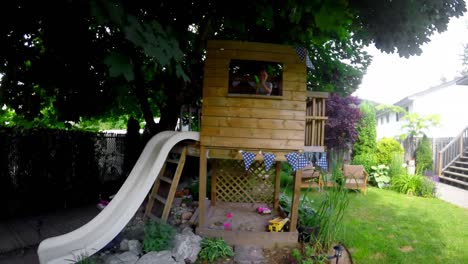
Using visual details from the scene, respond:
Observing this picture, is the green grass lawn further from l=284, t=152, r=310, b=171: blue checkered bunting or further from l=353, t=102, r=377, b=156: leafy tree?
l=353, t=102, r=377, b=156: leafy tree

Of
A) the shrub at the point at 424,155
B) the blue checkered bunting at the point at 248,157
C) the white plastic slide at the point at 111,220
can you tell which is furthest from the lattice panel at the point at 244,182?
the shrub at the point at 424,155

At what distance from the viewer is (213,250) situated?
4.12 metres

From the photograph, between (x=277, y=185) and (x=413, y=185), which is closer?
(x=277, y=185)

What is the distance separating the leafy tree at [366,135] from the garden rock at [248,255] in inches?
347

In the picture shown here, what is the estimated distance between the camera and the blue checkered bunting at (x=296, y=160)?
452 centimetres

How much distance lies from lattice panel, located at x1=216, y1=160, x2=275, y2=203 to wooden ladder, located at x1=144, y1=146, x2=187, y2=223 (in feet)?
3.60

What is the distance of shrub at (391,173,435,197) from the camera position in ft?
28.4

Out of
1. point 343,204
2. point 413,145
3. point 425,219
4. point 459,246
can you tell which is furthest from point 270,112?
point 413,145

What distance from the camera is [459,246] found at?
16.1ft

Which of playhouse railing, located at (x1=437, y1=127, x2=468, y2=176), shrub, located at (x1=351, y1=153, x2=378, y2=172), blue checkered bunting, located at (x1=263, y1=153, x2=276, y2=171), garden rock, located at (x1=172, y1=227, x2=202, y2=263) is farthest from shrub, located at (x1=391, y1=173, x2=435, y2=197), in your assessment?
garden rock, located at (x1=172, y1=227, x2=202, y2=263)

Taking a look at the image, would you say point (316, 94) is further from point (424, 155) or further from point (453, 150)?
point (453, 150)

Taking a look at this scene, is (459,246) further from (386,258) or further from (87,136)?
(87,136)

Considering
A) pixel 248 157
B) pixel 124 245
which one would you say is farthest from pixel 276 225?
pixel 124 245

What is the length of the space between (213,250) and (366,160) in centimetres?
841
